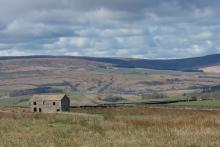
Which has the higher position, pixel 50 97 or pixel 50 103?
pixel 50 97

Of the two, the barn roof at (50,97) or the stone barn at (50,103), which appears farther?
the barn roof at (50,97)

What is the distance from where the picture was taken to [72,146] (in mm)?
24859

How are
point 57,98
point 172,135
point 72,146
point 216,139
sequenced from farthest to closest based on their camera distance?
point 57,98 < point 172,135 < point 216,139 < point 72,146

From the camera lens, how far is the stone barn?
373 feet

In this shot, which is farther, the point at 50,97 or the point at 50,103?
the point at 50,97

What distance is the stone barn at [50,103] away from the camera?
113812 millimetres

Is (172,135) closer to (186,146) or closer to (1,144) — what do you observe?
(186,146)

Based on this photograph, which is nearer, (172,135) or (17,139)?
(17,139)

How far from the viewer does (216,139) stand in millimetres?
27875

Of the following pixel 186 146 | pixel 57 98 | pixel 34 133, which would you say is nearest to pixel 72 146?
pixel 186 146

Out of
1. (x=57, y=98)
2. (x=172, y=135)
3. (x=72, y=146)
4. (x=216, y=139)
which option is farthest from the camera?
(x=57, y=98)

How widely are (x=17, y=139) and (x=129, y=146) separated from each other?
688cm

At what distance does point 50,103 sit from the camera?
117250mm

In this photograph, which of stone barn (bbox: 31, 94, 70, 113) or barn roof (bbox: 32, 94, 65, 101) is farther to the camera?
barn roof (bbox: 32, 94, 65, 101)
